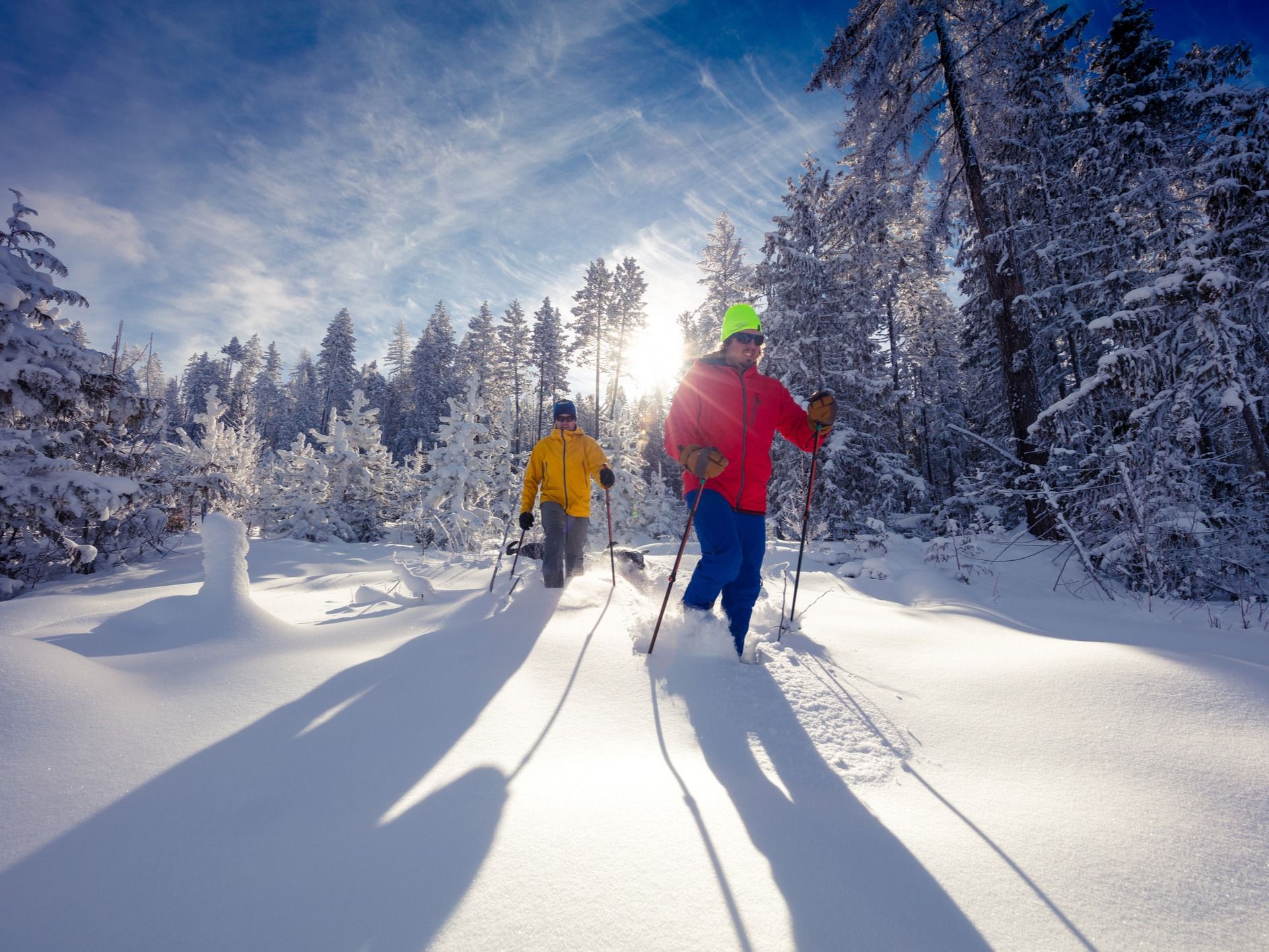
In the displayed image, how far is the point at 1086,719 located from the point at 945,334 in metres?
33.7

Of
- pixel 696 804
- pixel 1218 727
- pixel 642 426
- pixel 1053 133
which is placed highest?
pixel 1053 133

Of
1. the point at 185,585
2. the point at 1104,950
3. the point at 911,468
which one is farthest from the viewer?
the point at 911,468

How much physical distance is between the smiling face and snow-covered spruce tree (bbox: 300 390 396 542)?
15381 mm

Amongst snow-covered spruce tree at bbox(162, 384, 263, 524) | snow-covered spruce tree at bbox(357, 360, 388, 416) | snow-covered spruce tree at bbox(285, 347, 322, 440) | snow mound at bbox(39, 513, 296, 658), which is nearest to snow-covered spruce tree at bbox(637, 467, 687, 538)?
snow-covered spruce tree at bbox(162, 384, 263, 524)

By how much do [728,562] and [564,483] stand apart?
111 inches

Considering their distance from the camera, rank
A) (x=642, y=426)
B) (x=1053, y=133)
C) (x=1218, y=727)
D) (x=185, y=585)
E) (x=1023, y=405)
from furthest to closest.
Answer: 1. (x=642, y=426)
2. (x=1053, y=133)
3. (x=1023, y=405)
4. (x=185, y=585)
5. (x=1218, y=727)

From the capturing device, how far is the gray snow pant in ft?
17.4

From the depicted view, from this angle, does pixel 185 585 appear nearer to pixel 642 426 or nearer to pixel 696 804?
pixel 696 804

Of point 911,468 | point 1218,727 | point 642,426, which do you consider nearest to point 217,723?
point 1218,727

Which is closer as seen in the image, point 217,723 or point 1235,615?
point 217,723

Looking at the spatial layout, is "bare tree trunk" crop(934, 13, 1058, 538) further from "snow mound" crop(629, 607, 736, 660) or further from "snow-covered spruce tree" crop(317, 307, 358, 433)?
"snow-covered spruce tree" crop(317, 307, 358, 433)

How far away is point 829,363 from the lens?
14.3 metres

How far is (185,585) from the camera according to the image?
5.16 m

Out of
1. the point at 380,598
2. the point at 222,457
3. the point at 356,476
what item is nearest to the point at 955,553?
the point at 380,598
